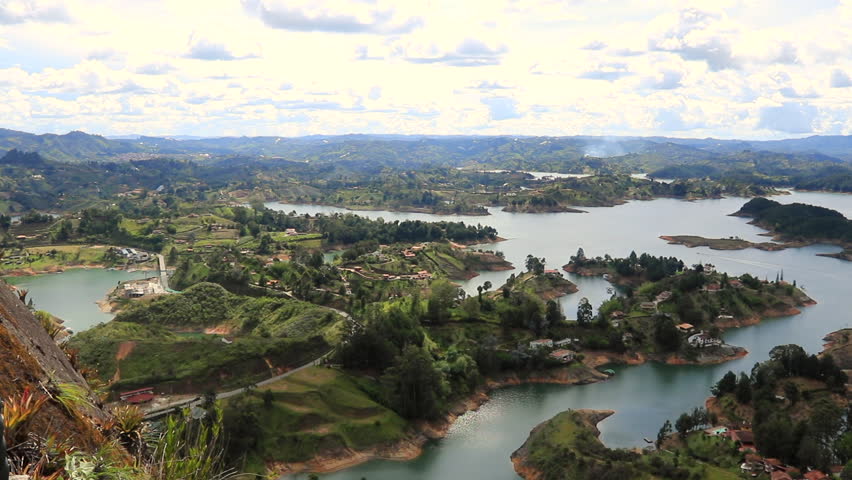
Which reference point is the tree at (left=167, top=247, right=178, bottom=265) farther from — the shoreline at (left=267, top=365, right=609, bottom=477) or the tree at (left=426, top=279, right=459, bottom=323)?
the shoreline at (left=267, top=365, right=609, bottom=477)

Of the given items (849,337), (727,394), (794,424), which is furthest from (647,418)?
(849,337)

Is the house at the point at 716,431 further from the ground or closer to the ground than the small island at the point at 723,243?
closer to the ground

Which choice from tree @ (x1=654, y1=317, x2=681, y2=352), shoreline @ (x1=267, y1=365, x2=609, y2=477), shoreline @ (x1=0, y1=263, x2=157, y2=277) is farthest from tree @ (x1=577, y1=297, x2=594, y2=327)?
shoreline @ (x1=0, y1=263, x2=157, y2=277)

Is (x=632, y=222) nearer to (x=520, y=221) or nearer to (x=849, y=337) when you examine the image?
(x=520, y=221)

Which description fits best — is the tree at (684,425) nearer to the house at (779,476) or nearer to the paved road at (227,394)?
the house at (779,476)

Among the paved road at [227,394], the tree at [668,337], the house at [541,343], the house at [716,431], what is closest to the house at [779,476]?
the house at [716,431]

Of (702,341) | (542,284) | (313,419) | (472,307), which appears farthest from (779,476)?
(542,284)

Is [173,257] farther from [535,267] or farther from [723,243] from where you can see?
[723,243]
